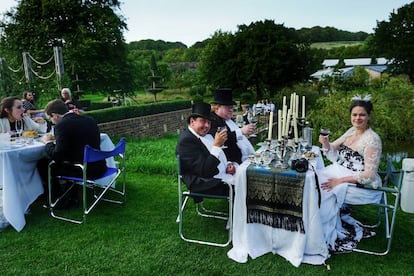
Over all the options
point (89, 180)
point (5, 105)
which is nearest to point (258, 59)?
point (5, 105)

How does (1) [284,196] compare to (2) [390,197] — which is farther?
(2) [390,197]

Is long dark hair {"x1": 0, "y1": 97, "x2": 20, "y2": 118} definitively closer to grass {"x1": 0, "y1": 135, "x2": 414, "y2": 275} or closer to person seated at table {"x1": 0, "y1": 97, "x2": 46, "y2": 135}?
person seated at table {"x1": 0, "y1": 97, "x2": 46, "y2": 135}

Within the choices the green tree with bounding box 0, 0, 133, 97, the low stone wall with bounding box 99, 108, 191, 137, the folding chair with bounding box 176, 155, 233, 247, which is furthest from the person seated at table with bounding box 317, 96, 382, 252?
the green tree with bounding box 0, 0, 133, 97

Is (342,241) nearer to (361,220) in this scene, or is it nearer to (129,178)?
(361,220)

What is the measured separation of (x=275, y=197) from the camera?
2.86 m

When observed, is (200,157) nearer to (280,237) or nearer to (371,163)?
(280,237)

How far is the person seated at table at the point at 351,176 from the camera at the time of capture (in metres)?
2.94

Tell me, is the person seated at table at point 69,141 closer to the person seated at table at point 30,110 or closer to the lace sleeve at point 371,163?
the lace sleeve at point 371,163

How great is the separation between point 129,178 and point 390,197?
3.95m

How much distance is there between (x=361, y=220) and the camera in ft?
12.5

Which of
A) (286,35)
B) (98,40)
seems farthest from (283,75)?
(98,40)

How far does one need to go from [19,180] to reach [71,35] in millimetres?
16682

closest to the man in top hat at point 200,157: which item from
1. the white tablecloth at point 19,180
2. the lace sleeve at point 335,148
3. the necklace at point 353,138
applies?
the lace sleeve at point 335,148

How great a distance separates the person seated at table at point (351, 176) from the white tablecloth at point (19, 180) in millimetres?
3199
